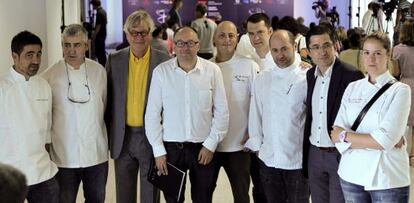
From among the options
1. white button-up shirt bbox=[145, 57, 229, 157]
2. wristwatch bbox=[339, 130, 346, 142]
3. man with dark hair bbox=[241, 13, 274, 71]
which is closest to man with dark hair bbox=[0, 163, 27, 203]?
wristwatch bbox=[339, 130, 346, 142]

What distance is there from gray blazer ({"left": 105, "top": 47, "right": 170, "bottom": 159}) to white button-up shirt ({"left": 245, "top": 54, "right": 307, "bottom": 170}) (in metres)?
0.78

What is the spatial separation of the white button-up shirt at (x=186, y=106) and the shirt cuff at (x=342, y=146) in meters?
0.83

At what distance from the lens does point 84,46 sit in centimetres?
328

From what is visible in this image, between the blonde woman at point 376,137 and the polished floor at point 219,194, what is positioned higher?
the blonde woman at point 376,137

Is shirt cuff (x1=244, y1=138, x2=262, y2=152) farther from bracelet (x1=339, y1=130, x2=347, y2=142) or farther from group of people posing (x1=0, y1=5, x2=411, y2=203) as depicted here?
bracelet (x1=339, y1=130, x2=347, y2=142)

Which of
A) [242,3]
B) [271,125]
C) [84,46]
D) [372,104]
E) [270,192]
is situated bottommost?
[270,192]

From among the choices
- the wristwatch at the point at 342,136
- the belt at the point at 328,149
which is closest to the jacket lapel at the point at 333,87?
the belt at the point at 328,149

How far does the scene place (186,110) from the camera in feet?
10.9

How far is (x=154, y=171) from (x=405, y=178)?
1.53 meters

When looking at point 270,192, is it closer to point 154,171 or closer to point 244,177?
point 244,177

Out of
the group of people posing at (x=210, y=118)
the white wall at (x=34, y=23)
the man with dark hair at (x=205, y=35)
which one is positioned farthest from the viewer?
the man with dark hair at (x=205, y=35)

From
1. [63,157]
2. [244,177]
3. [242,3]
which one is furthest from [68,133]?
[242,3]

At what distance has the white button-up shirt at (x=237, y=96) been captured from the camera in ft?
11.5

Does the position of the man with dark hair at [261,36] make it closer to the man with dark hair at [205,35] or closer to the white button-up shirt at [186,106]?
the white button-up shirt at [186,106]
